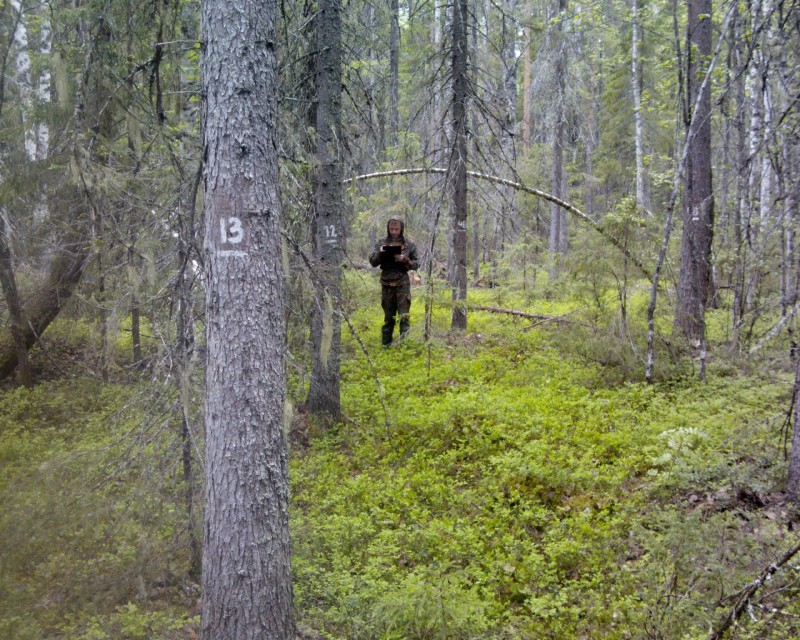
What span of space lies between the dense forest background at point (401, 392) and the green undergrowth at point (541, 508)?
30mm

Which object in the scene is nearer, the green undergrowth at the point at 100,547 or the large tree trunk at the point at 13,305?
the green undergrowth at the point at 100,547

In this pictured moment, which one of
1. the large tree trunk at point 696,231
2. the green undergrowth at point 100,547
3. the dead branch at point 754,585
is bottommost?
the green undergrowth at point 100,547

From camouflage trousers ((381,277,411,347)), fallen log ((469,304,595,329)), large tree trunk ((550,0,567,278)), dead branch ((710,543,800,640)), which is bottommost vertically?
dead branch ((710,543,800,640))

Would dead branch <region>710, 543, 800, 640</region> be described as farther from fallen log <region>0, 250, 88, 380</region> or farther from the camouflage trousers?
fallen log <region>0, 250, 88, 380</region>

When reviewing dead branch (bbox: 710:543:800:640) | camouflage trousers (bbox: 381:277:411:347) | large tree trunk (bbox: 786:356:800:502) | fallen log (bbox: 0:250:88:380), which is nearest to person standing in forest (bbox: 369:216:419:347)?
camouflage trousers (bbox: 381:277:411:347)

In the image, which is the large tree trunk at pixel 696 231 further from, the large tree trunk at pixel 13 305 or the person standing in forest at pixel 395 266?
the large tree trunk at pixel 13 305

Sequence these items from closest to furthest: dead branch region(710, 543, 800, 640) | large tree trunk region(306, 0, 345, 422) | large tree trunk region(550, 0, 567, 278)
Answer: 1. dead branch region(710, 543, 800, 640)
2. large tree trunk region(306, 0, 345, 422)
3. large tree trunk region(550, 0, 567, 278)

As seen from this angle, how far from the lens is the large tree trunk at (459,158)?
9.27 meters

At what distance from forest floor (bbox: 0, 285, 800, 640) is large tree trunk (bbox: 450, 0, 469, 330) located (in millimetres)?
A: 2729

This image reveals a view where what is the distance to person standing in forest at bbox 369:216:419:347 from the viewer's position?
10016 mm

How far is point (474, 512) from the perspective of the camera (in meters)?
5.61

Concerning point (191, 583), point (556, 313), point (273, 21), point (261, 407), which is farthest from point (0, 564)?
point (556, 313)

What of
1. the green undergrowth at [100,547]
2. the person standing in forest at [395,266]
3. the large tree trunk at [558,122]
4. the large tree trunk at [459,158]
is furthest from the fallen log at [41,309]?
the large tree trunk at [558,122]

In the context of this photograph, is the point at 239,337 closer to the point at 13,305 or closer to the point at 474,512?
the point at 474,512
